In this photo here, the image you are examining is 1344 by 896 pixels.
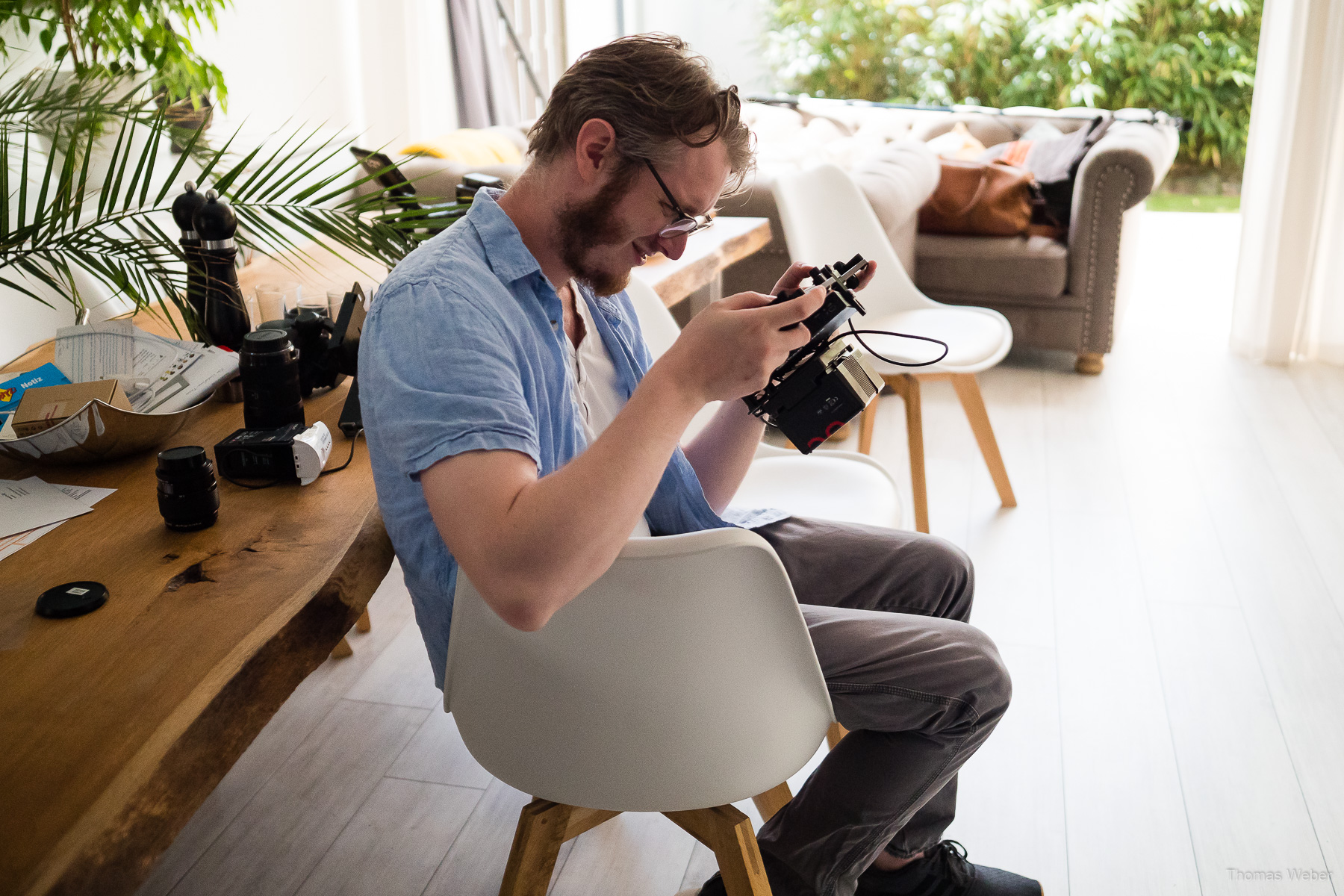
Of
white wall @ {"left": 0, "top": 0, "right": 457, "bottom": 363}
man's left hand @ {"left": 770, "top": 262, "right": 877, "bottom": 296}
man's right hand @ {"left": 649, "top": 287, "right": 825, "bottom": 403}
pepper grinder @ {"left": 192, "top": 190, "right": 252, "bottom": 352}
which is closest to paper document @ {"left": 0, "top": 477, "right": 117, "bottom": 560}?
pepper grinder @ {"left": 192, "top": 190, "right": 252, "bottom": 352}

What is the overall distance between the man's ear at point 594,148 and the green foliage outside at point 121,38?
54.4 inches

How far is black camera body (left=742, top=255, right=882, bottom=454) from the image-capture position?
1.16 m

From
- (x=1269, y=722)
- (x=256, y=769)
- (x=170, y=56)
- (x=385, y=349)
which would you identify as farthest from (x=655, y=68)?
(x=170, y=56)

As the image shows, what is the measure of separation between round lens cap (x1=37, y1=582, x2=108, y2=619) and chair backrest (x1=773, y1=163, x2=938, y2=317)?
1.81 metres

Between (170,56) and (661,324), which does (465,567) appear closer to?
(661,324)

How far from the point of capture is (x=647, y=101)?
101 centimetres

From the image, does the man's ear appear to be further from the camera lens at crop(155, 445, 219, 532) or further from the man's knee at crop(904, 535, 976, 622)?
the man's knee at crop(904, 535, 976, 622)

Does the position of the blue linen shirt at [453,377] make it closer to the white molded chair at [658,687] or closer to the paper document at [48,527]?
the white molded chair at [658,687]

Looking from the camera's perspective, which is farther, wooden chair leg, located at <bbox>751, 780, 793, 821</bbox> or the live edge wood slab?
wooden chair leg, located at <bbox>751, 780, 793, 821</bbox>

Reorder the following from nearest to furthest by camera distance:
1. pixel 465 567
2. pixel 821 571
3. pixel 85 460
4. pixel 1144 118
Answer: pixel 465 567
pixel 85 460
pixel 821 571
pixel 1144 118

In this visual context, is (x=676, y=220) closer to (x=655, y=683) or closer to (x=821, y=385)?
(x=821, y=385)

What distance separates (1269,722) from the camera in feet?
5.71

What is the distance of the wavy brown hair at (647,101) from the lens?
3.34ft

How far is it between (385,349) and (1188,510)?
216 cm
